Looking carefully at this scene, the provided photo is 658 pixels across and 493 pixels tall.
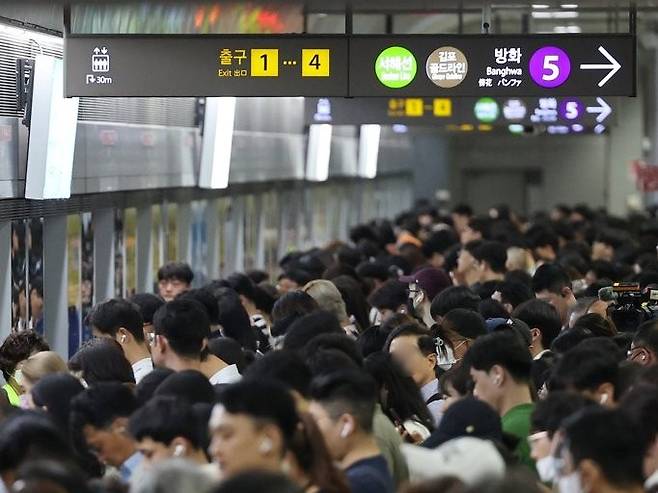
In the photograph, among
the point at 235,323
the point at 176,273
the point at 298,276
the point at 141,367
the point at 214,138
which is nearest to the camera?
the point at 141,367

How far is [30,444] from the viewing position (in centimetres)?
663

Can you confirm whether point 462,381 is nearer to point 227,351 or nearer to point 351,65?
point 227,351

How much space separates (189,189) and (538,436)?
47.1 feet

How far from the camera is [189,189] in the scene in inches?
840

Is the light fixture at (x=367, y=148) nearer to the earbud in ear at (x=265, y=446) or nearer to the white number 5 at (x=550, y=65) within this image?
the white number 5 at (x=550, y=65)

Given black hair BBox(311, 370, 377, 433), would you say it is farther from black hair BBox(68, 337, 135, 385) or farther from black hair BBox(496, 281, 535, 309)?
black hair BBox(496, 281, 535, 309)

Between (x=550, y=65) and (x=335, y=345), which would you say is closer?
(x=335, y=345)

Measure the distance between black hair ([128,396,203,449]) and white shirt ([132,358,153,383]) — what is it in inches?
142

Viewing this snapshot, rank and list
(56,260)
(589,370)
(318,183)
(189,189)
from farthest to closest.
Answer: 1. (318,183)
2. (189,189)
3. (56,260)
4. (589,370)

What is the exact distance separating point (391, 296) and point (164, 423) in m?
6.62

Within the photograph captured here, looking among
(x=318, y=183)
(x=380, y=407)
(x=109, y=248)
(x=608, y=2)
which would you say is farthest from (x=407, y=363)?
(x=318, y=183)

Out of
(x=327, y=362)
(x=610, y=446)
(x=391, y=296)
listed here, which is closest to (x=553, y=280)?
(x=391, y=296)

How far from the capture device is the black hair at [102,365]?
9203 mm

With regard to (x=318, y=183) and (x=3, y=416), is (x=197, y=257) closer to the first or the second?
(x=318, y=183)
